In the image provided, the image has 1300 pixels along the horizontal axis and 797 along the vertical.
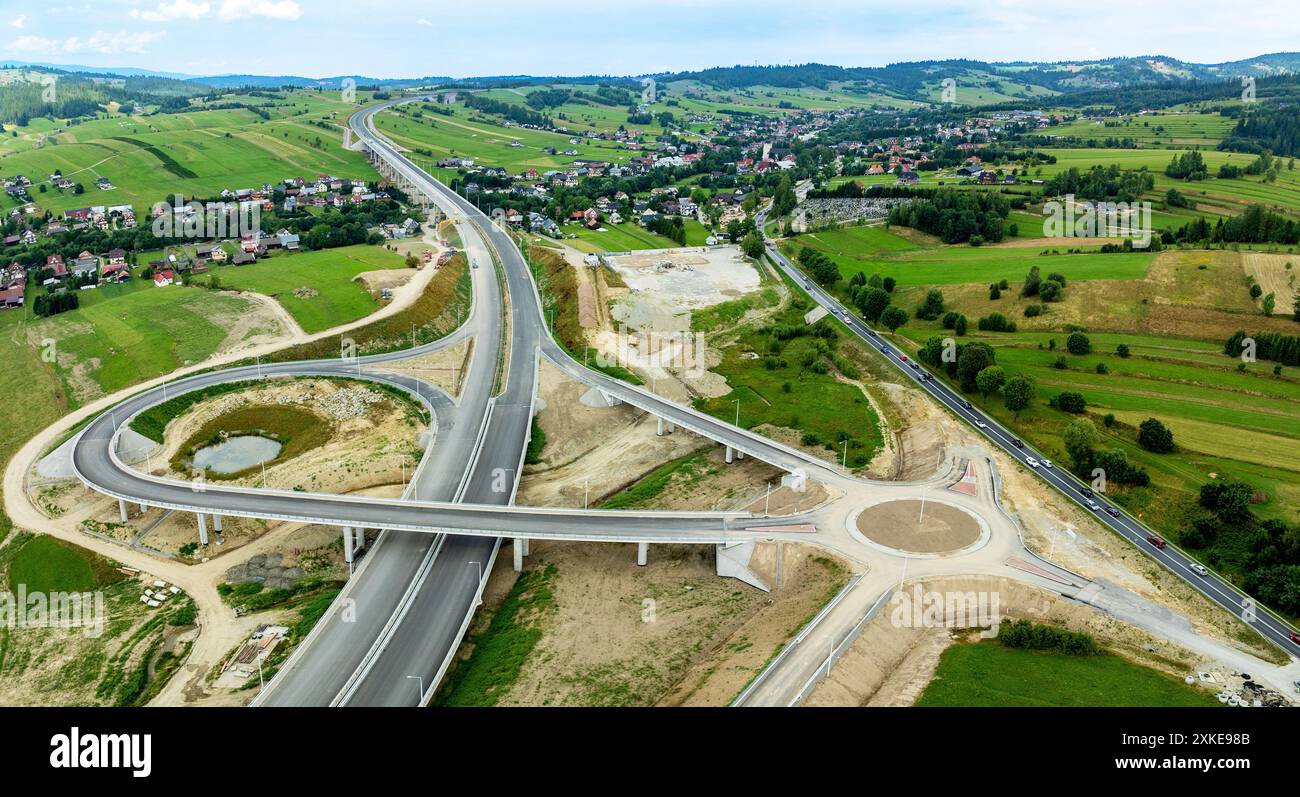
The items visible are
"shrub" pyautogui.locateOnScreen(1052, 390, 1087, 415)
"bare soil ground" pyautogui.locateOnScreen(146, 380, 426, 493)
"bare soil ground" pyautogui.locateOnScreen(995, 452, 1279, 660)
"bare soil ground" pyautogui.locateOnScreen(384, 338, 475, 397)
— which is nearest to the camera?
"bare soil ground" pyautogui.locateOnScreen(995, 452, 1279, 660)

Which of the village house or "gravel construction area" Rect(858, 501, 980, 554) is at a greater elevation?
the village house

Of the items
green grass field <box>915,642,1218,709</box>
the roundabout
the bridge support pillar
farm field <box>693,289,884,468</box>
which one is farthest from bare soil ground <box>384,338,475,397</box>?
green grass field <box>915,642,1218,709</box>

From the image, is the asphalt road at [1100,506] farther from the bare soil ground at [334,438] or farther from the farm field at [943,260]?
the bare soil ground at [334,438]

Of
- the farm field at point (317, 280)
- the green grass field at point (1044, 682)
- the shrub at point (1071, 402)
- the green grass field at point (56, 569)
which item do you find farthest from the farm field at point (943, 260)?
the green grass field at point (56, 569)

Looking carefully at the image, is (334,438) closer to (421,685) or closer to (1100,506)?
(421,685)


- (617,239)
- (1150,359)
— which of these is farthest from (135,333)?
(1150,359)

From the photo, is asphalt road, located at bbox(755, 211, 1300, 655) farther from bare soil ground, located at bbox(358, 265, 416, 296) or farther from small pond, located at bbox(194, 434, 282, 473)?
small pond, located at bbox(194, 434, 282, 473)
